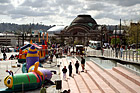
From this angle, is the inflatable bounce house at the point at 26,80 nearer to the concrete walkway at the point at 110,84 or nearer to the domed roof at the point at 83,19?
the concrete walkway at the point at 110,84

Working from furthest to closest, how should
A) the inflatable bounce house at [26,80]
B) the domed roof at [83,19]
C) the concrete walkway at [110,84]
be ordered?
the domed roof at [83,19] → the inflatable bounce house at [26,80] → the concrete walkway at [110,84]

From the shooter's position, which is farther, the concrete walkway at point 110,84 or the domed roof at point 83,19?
the domed roof at point 83,19

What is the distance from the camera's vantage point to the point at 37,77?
16250 mm

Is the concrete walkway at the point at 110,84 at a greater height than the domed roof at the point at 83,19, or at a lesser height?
lesser

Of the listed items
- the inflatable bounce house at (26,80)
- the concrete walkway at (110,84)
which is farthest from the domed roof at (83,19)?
the inflatable bounce house at (26,80)

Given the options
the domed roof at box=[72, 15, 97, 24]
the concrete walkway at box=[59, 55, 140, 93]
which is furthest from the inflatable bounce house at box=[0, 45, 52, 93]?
the domed roof at box=[72, 15, 97, 24]

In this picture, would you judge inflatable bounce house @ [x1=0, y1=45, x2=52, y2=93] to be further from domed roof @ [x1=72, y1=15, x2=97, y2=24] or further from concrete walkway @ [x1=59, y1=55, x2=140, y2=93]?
domed roof @ [x1=72, y1=15, x2=97, y2=24]

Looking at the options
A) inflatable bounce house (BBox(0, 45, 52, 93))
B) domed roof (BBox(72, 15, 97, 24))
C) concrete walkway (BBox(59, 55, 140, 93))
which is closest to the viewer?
concrete walkway (BBox(59, 55, 140, 93))

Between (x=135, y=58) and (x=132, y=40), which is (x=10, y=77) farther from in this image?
(x=132, y=40)

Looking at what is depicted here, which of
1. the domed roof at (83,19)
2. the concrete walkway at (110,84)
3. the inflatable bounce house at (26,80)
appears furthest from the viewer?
the domed roof at (83,19)

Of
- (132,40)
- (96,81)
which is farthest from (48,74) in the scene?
(132,40)

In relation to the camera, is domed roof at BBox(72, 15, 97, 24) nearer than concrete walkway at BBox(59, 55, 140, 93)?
No

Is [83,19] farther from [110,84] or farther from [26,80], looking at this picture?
[110,84]

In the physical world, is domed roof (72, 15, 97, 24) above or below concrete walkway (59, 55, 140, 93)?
above
